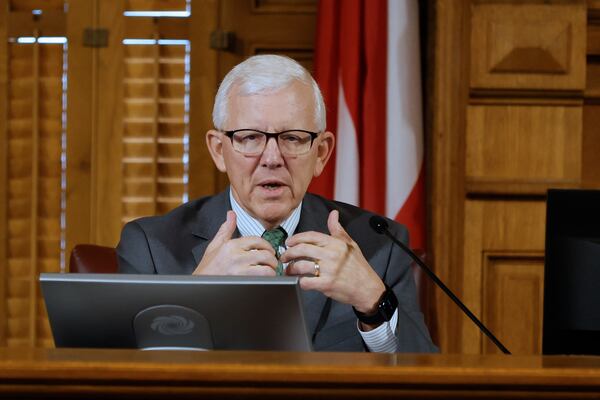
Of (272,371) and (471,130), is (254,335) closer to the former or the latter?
(272,371)

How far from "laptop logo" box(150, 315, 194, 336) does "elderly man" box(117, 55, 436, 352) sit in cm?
43

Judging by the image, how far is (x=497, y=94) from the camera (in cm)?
328

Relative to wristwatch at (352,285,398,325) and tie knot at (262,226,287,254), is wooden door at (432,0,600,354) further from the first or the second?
wristwatch at (352,285,398,325)

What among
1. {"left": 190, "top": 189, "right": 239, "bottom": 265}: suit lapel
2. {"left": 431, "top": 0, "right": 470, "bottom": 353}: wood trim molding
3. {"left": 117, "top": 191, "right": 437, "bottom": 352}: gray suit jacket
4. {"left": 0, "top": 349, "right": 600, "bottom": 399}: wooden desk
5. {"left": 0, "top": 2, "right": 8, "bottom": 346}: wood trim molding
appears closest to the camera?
{"left": 0, "top": 349, "right": 600, "bottom": 399}: wooden desk

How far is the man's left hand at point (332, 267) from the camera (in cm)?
181

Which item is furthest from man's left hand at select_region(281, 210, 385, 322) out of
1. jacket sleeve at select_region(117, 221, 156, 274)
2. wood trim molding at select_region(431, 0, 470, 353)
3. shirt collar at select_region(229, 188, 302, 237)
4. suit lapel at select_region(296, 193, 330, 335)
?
wood trim molding at select_region(431, 0, 470, 353)

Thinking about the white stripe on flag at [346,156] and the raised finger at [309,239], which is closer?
the raised finger at [309,239]

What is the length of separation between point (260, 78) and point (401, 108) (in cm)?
130

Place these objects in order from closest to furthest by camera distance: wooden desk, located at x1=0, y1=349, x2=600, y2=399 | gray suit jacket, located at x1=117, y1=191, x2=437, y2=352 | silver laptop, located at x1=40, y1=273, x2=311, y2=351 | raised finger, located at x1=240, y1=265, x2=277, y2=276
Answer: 1. wooden desk, located at x1=0, y1=349, x2=600, y2=399
2. silver laptop, located at x1=40, y1=273, x2=311, y2=351
3. raised finger, located at x1=240, y1=265, x2=277, y2=276
4. gray suit jacket, located at x1=117, y1=191, x2=437, y2=352

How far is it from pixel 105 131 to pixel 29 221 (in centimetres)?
43

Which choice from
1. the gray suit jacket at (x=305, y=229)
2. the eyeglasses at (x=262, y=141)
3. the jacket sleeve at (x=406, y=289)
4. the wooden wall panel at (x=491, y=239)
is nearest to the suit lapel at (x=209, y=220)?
the gray suit jacket at (x=305, y=229)

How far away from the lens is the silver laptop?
1404 mm

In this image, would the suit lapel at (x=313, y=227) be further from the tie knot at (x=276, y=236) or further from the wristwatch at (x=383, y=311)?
the wristwatch at (x=383, y=311)

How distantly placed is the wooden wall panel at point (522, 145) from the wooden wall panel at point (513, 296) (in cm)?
24
